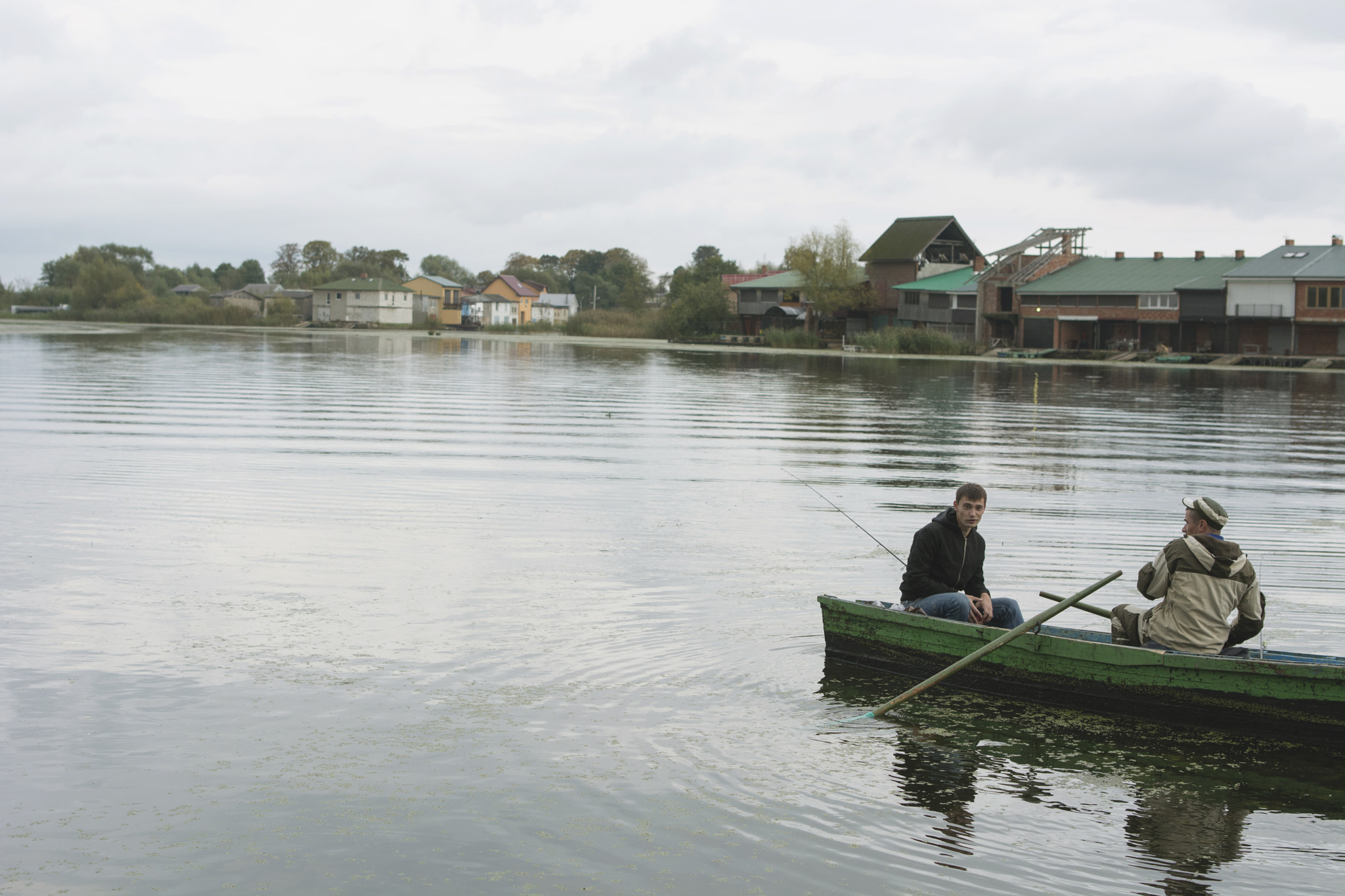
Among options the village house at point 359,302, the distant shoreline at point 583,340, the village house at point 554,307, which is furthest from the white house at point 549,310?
the distant shoreline at point 583,340

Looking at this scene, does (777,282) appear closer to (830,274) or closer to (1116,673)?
(830,274)

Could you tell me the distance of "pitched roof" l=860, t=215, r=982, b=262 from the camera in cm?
9594

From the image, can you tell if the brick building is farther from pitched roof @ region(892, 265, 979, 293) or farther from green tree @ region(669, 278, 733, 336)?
green tree @ region(669, 278, 733, 336)

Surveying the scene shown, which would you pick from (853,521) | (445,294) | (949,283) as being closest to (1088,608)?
(853,521)

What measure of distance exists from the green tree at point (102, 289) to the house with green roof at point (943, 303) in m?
97.7

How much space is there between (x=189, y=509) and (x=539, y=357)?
54.9 m

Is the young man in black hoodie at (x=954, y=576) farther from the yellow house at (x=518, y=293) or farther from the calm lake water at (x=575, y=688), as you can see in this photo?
the yellow house at (x=518, y=293)

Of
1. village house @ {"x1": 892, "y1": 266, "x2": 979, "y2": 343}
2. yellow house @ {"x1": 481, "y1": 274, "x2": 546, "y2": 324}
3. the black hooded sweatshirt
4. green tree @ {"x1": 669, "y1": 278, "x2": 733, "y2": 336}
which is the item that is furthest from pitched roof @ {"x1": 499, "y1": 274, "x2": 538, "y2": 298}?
the black hooded sweatshirt

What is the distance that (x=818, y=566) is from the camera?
13336mm

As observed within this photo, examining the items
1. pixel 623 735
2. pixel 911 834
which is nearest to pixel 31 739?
pixel 623 735

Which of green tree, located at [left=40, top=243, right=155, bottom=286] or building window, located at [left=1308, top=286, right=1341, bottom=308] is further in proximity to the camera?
green tree, located at [left=40, top=243, right=155, bottom=286]

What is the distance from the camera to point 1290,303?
2869 inches

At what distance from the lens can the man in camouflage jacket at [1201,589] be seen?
8.06 metres

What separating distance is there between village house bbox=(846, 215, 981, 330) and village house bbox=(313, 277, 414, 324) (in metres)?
66.3
